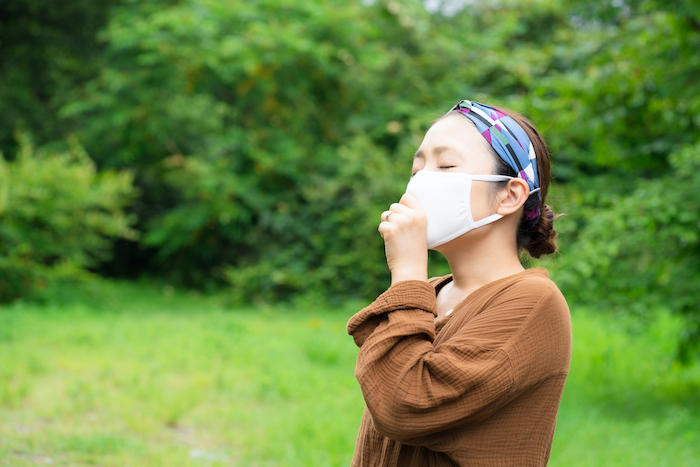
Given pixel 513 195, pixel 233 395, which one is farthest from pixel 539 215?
pixel 233 395

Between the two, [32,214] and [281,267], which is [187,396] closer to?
[32,214]

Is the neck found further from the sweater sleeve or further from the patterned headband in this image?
the sweater sleeve

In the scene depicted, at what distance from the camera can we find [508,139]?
144 centimetres

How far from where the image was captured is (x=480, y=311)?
1.33m

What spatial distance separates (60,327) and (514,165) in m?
6.25

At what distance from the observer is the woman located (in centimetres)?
119

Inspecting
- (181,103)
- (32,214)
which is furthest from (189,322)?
(181,103)

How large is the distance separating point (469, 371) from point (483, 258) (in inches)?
14.4

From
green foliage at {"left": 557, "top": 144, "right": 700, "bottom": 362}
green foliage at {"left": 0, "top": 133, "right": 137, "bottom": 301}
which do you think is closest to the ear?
green foliage at {"left": 557, "top": 144, "right": 700, "bottom": 362}

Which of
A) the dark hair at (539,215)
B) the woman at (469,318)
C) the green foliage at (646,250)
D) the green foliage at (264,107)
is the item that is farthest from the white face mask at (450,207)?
the green foliage at (264,107)

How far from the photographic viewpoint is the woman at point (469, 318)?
1.19 m

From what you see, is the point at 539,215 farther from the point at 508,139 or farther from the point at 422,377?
A: the point at 422,377

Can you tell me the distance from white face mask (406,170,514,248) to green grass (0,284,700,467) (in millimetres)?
2512

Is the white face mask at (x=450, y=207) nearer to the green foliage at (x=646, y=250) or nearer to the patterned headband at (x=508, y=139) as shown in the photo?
the patterned headband at (x=508, y=139)
